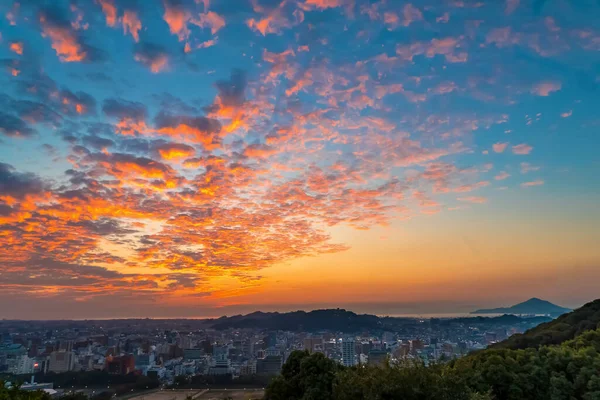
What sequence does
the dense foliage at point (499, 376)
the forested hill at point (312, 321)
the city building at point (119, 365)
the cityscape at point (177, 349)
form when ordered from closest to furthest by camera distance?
1. the dense foliage at point (499, 376)
2. the cityscape at point (177, 349)
3. the city building at point (119, 365)
4. the forested hill at point (312, 321)

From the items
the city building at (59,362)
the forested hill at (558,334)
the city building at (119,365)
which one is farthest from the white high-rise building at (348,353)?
the city building at (59,362)

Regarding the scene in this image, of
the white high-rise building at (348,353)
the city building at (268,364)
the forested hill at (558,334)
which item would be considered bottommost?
the city building at (268,364)

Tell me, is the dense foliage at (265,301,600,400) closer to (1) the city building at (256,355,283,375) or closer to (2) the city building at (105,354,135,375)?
(1) the city building at (256,355,283,375)

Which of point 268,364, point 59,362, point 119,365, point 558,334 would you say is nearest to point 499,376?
point 558,334

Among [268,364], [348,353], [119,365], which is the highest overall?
[348,353]

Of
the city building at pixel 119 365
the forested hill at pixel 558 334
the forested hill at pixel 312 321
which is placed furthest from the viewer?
the forested hill at pixel 312 321

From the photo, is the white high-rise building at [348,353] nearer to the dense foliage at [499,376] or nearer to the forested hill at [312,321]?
the forested hill at [312,321]

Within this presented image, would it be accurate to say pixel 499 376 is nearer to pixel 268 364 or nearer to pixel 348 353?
pixel 348 353

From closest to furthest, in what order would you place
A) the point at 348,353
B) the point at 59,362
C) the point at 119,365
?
the point at 59,362 → the point at 348,353 → the point at 119,365

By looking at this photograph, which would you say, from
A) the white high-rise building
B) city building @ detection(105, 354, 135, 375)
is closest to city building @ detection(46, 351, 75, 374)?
city building @ detection(105, 354, 135, 375)

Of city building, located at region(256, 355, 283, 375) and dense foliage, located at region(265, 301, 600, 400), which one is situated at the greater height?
dense foliage, located at region(265, 301, 600, 400)

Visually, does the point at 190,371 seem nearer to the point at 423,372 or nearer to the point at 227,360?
the point at 227,360
